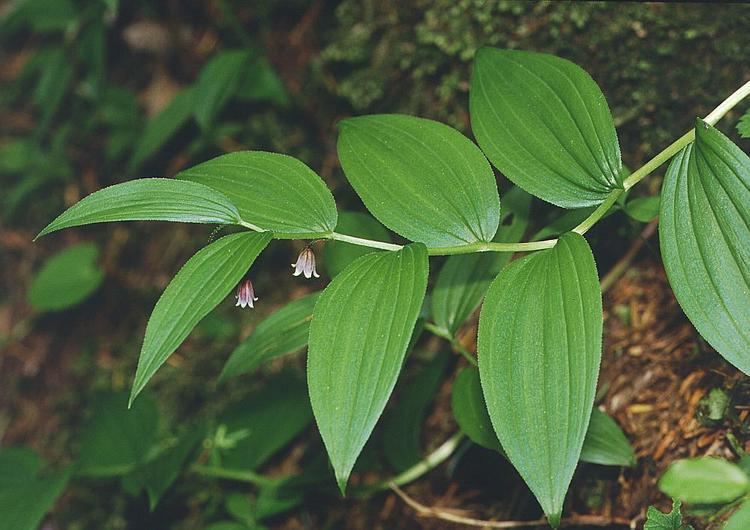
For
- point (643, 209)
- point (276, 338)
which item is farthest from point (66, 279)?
point (643, 209)

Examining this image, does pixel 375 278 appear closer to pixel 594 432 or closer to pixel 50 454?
pixel 594 432

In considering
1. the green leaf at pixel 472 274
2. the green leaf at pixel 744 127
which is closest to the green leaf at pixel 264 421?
the green leaf at pixel 472 274

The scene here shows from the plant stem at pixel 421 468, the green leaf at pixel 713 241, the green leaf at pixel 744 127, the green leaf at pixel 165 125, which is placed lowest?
the plant stem at pixel 421 468

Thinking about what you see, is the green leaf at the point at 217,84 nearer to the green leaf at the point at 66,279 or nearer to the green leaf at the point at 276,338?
the green leaf at the point at 66,279

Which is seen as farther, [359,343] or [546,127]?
[546,127]

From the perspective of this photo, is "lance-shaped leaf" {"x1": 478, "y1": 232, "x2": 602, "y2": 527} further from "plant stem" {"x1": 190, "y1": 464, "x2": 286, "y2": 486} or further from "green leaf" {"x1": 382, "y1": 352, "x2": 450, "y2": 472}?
"plant stem" {"x1": 190, "y1": 464, "x2": 286, "y2": 486}

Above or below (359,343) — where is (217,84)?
below

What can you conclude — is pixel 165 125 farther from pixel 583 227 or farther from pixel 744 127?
pixel 744 127
